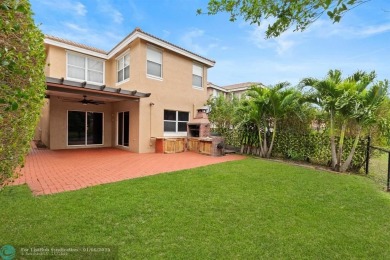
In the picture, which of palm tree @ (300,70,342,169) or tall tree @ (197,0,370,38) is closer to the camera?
tall tree @ (197,0,370,38)

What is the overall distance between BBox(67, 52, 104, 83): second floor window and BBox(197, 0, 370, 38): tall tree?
13.2 metres

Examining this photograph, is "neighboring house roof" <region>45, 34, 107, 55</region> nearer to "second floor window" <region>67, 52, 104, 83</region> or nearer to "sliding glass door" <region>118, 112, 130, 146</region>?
"second floor window" <region>67, 52, 104, 83</region>

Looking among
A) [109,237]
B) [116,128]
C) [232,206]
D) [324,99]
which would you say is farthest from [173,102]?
[109,237]

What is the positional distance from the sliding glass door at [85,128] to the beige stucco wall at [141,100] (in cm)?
34

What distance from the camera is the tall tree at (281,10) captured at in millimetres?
2490

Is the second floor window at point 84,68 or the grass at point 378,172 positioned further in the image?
Result: the second floor window at point 84,68

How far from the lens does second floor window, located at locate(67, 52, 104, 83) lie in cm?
1373

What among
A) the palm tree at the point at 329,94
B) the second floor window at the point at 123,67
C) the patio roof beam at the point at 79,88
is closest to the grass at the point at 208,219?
the palm tree at the point at 329,94

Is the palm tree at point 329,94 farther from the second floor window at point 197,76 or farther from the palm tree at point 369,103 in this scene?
the second floor window at point 197,76

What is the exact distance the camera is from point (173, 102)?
14.1 metres

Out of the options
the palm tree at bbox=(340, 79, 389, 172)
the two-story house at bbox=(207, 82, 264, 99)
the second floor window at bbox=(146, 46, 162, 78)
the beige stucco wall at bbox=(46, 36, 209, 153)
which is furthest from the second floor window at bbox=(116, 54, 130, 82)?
the two-story house at bbox=(207, 82, 264, 99)

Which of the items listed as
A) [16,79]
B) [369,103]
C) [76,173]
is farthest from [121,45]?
[369,103]

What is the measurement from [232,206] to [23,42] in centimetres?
448

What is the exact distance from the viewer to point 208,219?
3.98 metres
